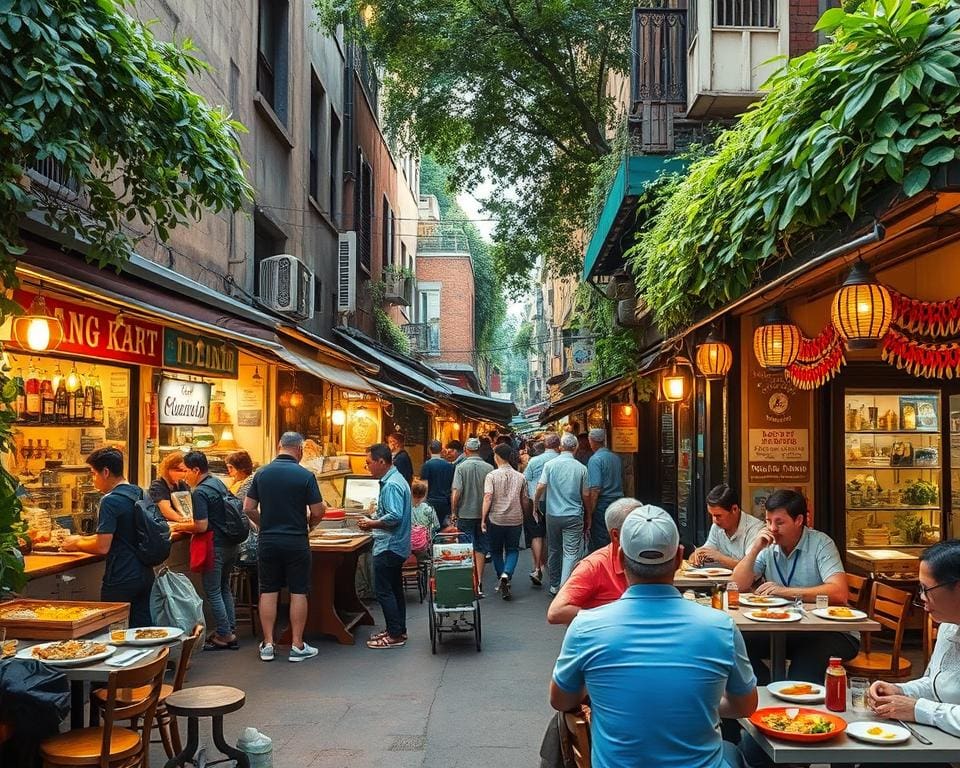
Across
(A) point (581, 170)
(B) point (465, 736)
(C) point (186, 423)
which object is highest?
(A) point (581, 170)

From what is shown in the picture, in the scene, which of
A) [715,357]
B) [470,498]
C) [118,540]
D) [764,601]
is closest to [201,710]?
[118,540]

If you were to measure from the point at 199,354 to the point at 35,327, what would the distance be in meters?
3.54

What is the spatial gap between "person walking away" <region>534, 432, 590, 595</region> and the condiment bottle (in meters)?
7.59

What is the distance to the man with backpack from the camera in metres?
8.93

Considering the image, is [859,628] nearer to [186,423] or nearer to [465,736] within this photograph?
[465,736]

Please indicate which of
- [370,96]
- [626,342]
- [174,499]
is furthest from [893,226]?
[370,96]

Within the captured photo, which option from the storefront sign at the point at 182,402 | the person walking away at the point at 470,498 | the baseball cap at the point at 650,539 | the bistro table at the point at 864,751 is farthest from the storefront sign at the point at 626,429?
the baseball cap at the point at 650,539

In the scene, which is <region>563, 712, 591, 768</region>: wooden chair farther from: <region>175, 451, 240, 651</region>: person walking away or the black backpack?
<region>175, 451, 240, 651</region>: person walking away

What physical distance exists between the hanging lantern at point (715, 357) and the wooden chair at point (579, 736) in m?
5.76

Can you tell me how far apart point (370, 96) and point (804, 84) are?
904 inches

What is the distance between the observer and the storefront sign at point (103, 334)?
26.5 ft

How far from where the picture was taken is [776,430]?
970 cm

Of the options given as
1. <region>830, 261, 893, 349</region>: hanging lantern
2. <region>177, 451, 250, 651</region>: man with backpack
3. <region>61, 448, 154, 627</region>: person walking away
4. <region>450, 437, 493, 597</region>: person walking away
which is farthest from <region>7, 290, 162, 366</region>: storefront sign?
<region>830, 261, 893, 349</region>: hanging lantern

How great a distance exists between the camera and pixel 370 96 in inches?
1045
